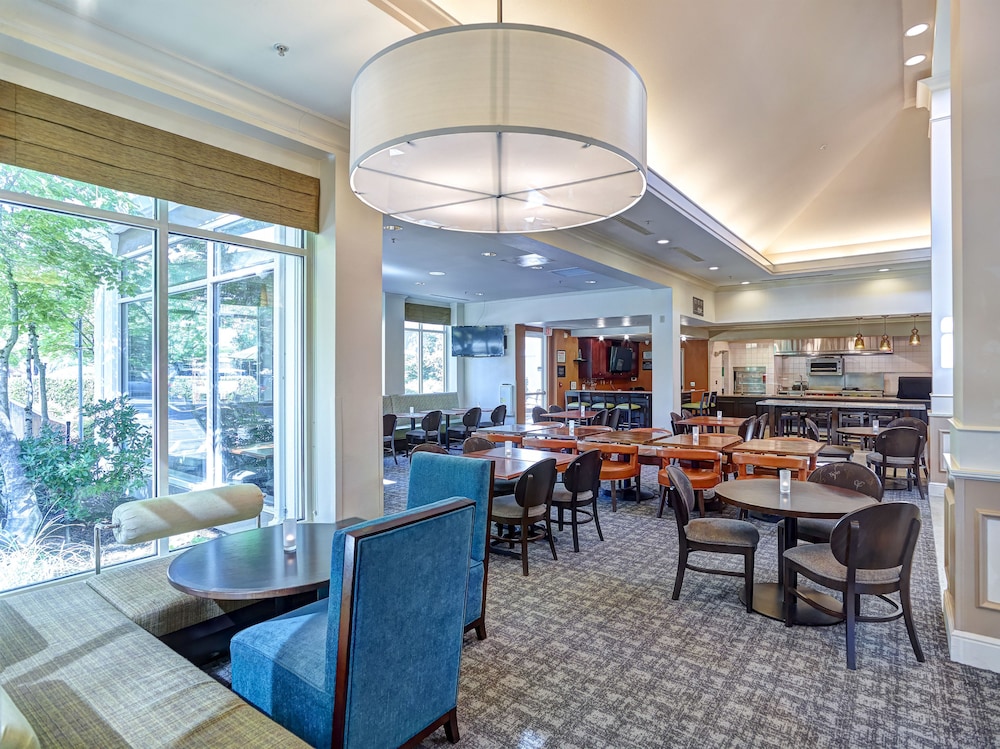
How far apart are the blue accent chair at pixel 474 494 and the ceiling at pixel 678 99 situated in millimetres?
2386

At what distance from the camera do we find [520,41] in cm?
180

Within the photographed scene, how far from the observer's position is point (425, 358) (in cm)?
1239

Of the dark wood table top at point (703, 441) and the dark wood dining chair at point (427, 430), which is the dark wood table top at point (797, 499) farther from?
the dark wood dining chair at point (427, 430)

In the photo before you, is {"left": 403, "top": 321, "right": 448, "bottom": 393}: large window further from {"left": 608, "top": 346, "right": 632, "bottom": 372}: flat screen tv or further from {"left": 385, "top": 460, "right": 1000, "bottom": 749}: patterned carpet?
{"left": 385, "top": 460, "right": 1000, "bottom": 749}: patterned carpet

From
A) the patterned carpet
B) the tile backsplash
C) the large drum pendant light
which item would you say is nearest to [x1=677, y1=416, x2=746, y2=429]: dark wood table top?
the patterned carpet

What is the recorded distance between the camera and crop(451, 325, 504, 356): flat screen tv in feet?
39.6

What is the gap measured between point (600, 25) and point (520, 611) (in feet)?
13.1

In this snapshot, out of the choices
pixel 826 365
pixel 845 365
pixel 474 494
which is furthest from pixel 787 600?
pixel 845 365

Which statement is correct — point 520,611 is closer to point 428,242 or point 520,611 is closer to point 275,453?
point 275,453

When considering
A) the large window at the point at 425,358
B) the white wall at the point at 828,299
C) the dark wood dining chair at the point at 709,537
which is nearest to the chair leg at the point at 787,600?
the dark wood dining chair at the point at 709,537

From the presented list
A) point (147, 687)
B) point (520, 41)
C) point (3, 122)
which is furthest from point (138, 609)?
point (520, 41)

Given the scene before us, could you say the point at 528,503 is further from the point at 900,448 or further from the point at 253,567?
the point at 900,448

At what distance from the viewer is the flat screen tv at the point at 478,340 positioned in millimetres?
12062

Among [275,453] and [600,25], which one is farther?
[275,453]
